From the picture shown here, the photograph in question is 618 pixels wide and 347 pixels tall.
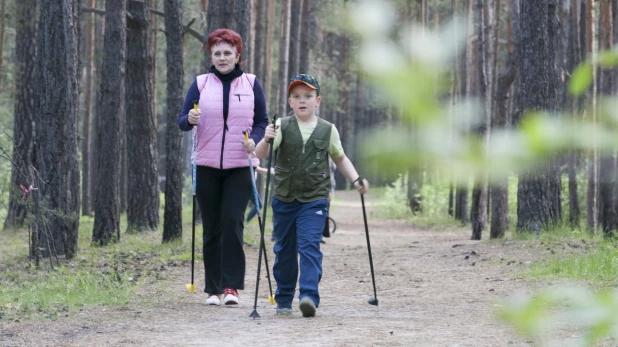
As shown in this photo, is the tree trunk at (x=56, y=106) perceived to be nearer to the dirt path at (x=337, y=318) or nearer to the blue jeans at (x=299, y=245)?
the dirt path at (x=337, y=318)

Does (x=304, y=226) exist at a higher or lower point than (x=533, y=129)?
lower

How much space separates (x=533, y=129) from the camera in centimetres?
90

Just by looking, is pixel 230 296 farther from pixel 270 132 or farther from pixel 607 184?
pixel 607 184

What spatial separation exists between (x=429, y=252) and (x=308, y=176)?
8100 millimetres

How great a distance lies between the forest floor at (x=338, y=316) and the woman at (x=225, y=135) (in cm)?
78

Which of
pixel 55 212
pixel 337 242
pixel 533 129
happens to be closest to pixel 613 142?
pixel 533 129

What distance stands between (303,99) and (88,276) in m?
3.99

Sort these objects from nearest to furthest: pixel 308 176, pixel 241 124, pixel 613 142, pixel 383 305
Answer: pixel 613 142, pixel 308 176, pixel 241 124, pixel 383 305

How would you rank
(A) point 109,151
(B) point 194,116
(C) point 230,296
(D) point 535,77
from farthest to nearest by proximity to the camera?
1. (A) point 109,151
2. (D) point 535,77
3. (C) point 230,296
4. (B) point 194,116

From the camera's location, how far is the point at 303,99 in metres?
7.59

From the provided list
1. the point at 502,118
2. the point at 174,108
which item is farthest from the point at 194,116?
the point at 502,118

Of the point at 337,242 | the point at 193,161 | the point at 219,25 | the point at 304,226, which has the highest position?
the point at 219,25

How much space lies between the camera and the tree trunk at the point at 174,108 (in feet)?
50.1

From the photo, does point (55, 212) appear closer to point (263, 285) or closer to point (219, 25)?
point (263, 285)
